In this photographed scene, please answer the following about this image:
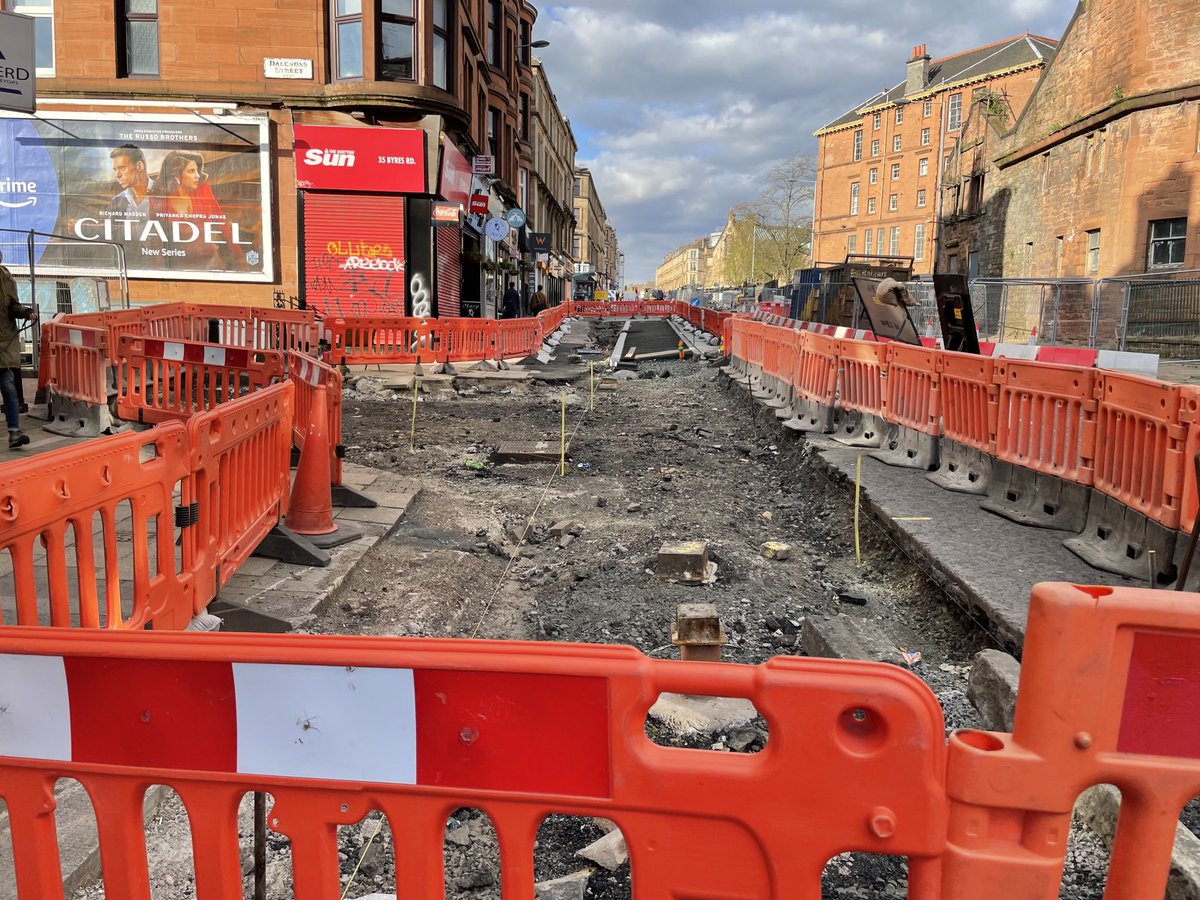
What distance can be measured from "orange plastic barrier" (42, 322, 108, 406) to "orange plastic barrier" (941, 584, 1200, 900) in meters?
9.50

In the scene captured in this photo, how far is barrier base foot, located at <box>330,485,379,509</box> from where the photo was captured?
6.98 m

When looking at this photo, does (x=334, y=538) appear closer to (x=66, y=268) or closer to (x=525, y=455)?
(x=525, y=455)

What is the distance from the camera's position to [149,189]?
797 inches

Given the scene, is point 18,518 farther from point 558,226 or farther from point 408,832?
point 558,226

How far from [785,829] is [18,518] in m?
2.52

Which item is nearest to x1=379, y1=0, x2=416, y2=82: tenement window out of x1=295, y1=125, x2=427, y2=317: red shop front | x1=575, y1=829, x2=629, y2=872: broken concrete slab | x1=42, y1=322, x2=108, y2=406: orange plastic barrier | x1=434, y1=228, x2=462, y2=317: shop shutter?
x1=295, y1=125, x2=427, y2=317: red shop front

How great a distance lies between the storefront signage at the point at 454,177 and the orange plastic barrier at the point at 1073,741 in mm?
21703

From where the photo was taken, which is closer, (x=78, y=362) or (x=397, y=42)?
(x=78, y=362)

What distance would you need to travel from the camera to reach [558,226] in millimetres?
70312

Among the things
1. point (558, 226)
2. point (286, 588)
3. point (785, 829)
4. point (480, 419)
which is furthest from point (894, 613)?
point (558, 226)

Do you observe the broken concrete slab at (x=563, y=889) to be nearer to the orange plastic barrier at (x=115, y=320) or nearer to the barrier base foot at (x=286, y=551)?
the barrier base foot at (x=286, y=551)

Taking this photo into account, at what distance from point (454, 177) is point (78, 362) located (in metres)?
15.9

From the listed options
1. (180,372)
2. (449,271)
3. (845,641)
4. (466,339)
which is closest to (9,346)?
(180,372)

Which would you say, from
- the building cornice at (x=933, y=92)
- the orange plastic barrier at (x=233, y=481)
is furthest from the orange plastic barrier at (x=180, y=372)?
the building cornice at (x=933, y=92)
